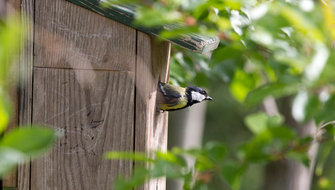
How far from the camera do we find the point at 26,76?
1326mm

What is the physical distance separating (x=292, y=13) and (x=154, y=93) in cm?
108

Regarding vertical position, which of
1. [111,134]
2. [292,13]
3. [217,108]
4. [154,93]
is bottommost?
[217,108]

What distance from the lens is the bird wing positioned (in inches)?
62.0

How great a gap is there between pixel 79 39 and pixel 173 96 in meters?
0.52

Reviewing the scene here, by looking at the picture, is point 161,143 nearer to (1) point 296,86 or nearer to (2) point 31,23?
(2) point 31,23

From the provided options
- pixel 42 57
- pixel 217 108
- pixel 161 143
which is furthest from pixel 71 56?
pixel 217 108

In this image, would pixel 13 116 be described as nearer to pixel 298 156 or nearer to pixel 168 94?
pixel 168 94

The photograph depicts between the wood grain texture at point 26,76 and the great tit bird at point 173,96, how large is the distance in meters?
0.53

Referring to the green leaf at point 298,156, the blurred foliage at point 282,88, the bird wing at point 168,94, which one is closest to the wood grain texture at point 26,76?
the bird wing at point 168,94

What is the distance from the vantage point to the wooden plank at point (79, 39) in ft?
4.33

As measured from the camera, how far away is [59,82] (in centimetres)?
134

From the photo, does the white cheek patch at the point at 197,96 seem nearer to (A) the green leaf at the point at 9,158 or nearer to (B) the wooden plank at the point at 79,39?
(B) the wooden plank at the point at 79,39

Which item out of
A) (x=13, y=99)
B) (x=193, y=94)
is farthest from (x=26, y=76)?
(x=193, y=94)

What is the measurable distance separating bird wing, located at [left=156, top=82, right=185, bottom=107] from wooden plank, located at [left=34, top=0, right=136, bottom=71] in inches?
11.0
